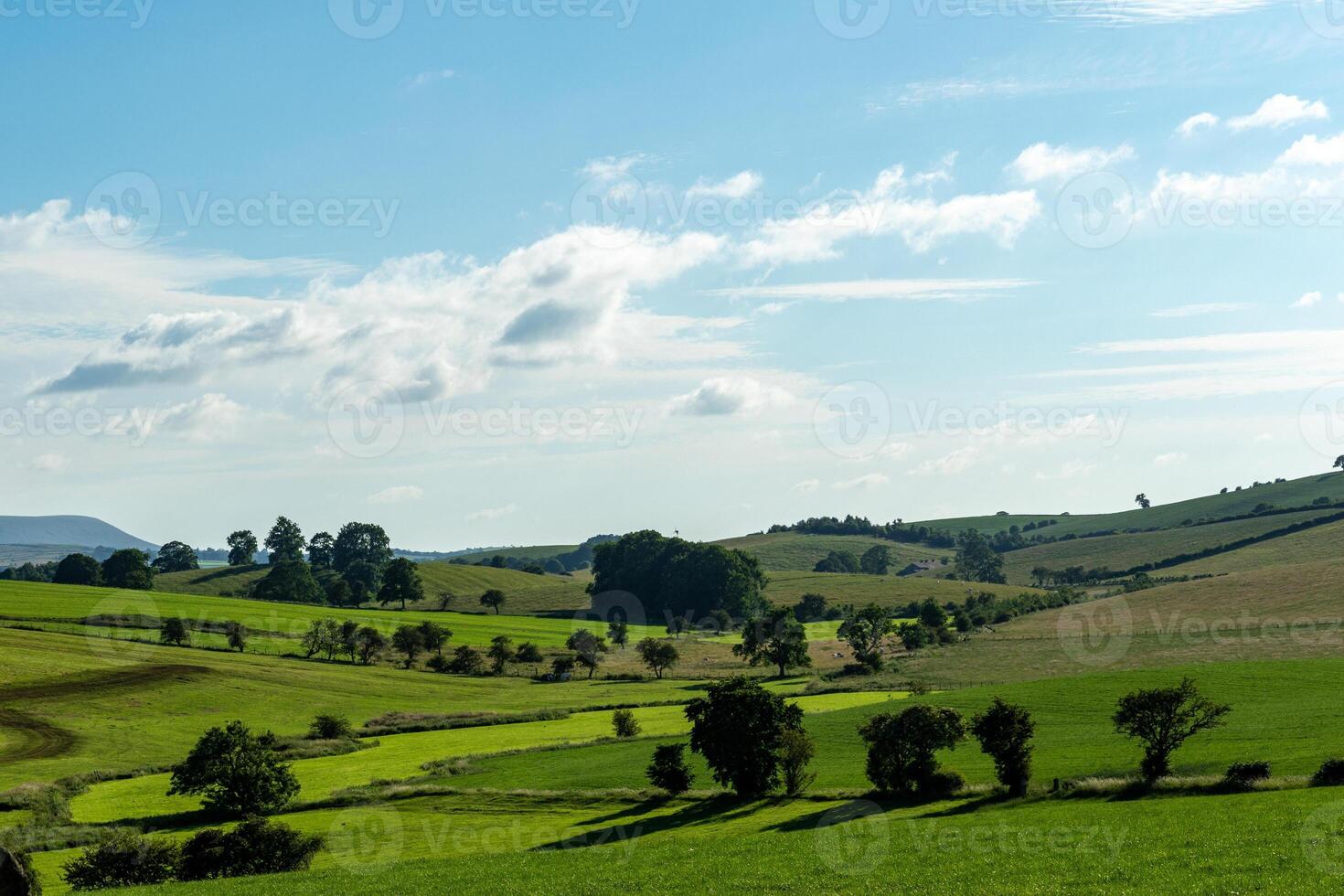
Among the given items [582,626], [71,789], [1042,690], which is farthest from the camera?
[582,626]

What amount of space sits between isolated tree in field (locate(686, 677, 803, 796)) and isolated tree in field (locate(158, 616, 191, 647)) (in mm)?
89722

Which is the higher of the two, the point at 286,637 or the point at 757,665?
→ the point at 286,637

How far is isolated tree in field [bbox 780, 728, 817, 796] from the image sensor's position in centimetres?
5906

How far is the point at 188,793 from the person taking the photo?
64.8 m

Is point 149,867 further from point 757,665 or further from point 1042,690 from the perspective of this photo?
point 757,665

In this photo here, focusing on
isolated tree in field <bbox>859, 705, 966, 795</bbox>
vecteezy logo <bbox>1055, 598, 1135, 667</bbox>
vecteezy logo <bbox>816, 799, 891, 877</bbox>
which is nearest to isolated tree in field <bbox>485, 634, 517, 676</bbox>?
vecteezy logo <bbox>1055, 598, 1135, 667</bbox>

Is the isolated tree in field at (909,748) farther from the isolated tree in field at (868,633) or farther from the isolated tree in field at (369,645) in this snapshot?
the isolated tree in field at (369,645)

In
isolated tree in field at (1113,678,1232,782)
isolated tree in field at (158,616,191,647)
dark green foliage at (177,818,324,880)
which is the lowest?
dark green foliage at (177,818,324,880)

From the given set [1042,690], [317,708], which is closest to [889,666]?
[1042,690]

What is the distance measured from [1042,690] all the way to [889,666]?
4029cm

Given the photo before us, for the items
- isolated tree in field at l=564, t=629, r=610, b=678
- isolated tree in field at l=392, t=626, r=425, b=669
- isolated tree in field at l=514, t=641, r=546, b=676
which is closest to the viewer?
isolated tree in field at l=564, t=629, r=610, b=678

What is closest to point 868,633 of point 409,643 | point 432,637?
point 432,637

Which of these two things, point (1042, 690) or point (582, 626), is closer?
point (1042, 690)

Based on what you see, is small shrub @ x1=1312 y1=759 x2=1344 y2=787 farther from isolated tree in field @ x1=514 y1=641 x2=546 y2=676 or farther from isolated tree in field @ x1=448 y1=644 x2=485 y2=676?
Result: isolated tree in field @ x1=514 y1=641 x2=546 y2=676
